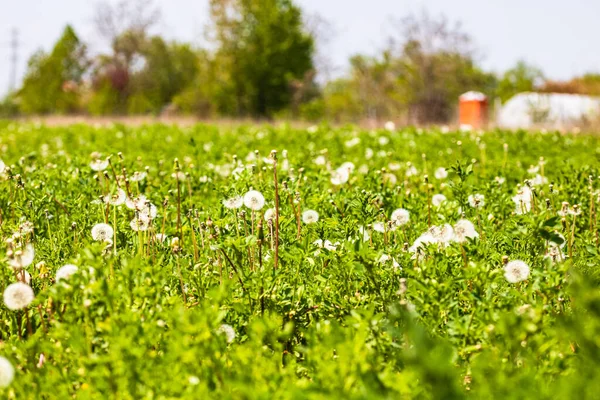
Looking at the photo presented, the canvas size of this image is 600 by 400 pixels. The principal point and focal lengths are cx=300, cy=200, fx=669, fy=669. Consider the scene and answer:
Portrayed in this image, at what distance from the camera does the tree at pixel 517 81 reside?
6812 centimetres

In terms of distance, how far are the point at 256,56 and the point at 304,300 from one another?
128 ft

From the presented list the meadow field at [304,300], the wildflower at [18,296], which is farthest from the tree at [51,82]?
the wildflower at [18,296]

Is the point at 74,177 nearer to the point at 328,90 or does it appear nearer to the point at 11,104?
the point at 11,104

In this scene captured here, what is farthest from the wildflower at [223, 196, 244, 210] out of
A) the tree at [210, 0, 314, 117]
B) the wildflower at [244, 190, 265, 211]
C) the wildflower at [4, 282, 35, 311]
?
the tree at [210, 0, 314, 117]

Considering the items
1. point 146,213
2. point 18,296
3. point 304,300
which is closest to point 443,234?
point 304,300

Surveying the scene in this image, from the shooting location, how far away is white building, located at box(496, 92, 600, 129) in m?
24.6

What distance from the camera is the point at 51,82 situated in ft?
161

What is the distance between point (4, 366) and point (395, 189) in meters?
3.68

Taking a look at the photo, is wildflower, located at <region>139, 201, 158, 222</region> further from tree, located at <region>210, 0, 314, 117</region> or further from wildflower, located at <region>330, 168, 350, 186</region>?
tree, located at <region>210, 0, 314, 117</region>

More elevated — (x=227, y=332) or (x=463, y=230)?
(x=463, y=230)

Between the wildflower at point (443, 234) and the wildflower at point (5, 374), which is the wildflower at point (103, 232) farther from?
the wildflower at point (443, 234)

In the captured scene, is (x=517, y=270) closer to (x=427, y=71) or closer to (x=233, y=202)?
(x=233, y=202)

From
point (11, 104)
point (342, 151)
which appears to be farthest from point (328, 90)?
point (342, 151)

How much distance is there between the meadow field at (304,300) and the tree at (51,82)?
153 ft
